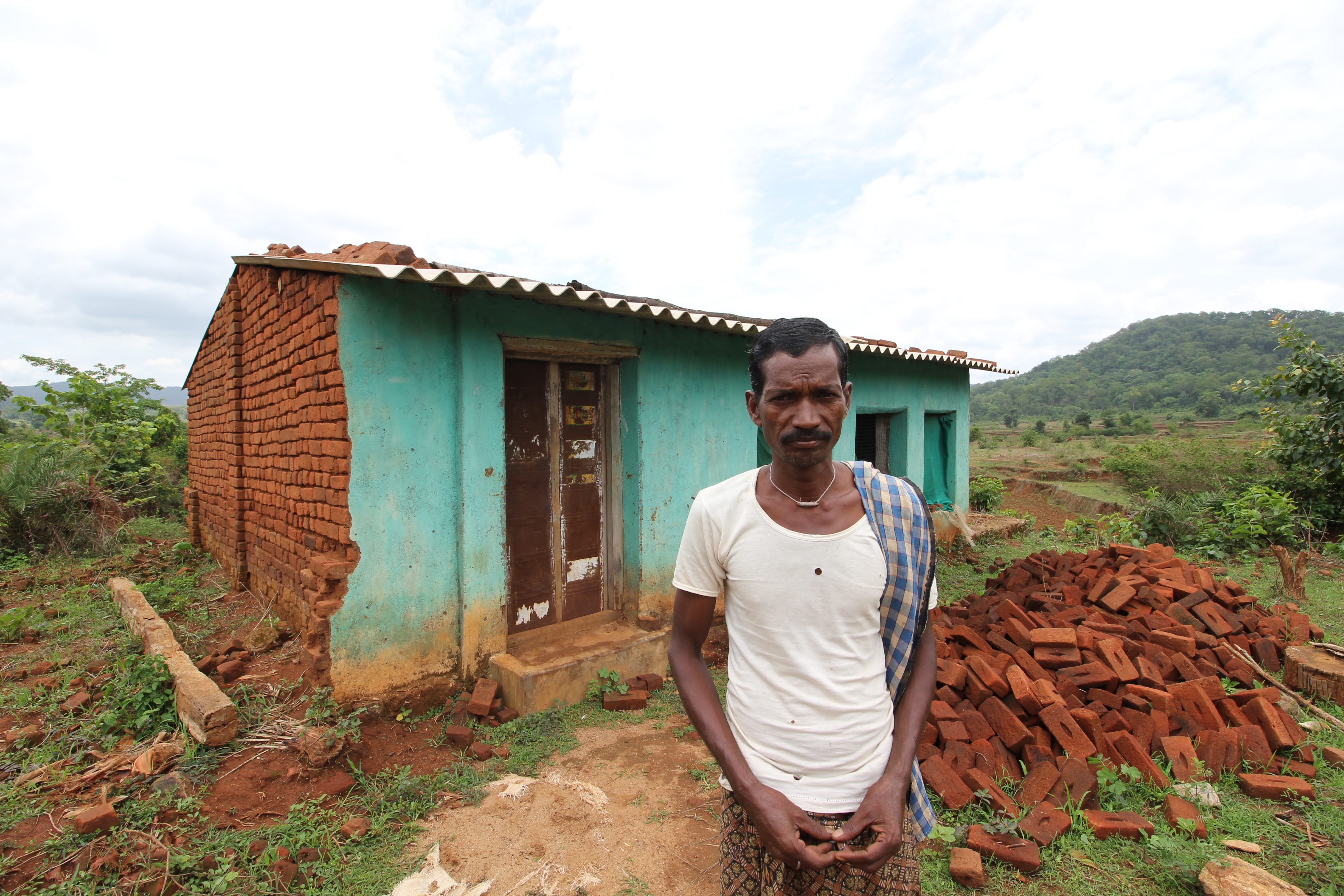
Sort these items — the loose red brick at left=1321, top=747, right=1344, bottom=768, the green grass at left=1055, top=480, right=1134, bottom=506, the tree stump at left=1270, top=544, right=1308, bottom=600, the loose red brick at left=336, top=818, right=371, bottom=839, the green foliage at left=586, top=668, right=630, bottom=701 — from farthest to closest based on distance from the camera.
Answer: the green grass at left=1055, top=480, right=1134, bottom=506 < the tree stump at left=1270, top=544, right=1308, bottom=600 < the green foliage at left=586, top=668, right=630, bottom=701 < the loose red brick at left=1321, top=747, right=1344, bottom=768 < the loose red brick at left=336, top=818, right=371, bottom=839

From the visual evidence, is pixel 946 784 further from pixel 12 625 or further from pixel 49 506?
pixel 49 506

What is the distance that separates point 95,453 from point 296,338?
363 inches

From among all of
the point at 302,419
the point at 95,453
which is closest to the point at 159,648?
the point at 302,419

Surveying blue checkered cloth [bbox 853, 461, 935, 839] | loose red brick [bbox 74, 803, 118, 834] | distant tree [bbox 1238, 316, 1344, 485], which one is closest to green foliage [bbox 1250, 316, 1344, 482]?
distant tree [bbox 1238, 316, 1344, 485]

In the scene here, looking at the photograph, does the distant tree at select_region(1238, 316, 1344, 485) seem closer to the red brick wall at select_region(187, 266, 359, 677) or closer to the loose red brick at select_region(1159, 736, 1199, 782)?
the loose red brick at select_region(1159, 736, 1199, 782)

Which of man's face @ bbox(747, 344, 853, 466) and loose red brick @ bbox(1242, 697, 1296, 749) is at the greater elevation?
man's face @ bbox(747, 344, 853, 466)

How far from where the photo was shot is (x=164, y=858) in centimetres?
241

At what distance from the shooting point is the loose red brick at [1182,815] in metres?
2.54

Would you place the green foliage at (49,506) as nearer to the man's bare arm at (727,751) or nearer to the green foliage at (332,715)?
Result: the green foliage at (332,715)

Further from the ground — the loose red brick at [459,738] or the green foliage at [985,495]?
the green foliage at [985,495]

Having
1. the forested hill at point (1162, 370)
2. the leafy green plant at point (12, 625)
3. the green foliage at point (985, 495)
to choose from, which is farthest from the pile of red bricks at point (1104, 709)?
the forested hill at point (1162, 370)

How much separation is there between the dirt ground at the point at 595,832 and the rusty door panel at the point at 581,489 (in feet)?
5.13

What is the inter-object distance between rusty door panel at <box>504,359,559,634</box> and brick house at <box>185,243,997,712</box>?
16 mm

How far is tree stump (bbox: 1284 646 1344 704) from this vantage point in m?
3.57
